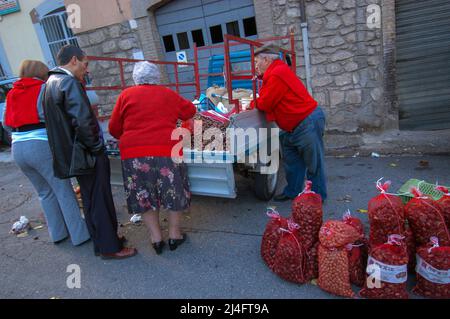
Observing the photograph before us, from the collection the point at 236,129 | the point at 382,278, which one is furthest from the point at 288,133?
the point at 382,278

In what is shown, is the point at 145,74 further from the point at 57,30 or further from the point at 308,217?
the point at 57,30

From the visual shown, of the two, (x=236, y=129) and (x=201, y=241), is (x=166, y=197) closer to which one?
(x=201, y=241)

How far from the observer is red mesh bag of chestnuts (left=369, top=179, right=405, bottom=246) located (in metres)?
2.12

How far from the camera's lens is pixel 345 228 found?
2.23 metres

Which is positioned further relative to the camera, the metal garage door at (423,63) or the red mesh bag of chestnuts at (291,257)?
the metal garage door at (423,63)

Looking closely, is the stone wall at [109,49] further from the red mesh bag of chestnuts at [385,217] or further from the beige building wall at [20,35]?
the red mesh bag of chestnuts at [385,217]

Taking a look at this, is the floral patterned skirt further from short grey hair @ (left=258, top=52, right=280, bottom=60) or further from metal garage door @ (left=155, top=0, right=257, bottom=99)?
metal garage door @ (left=155, top=0, right=257, bottom=99)

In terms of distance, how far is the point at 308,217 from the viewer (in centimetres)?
→ 240

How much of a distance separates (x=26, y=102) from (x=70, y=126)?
0.69m

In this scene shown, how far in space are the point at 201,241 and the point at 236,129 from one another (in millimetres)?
1218

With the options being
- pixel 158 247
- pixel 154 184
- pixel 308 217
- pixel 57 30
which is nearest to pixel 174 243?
pixel 158 247

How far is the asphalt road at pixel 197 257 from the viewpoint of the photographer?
8.41 feet

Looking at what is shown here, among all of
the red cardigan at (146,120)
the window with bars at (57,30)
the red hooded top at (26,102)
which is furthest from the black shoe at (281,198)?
the window with bars at (57,30)

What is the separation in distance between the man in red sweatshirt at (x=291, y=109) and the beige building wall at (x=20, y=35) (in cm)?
902
